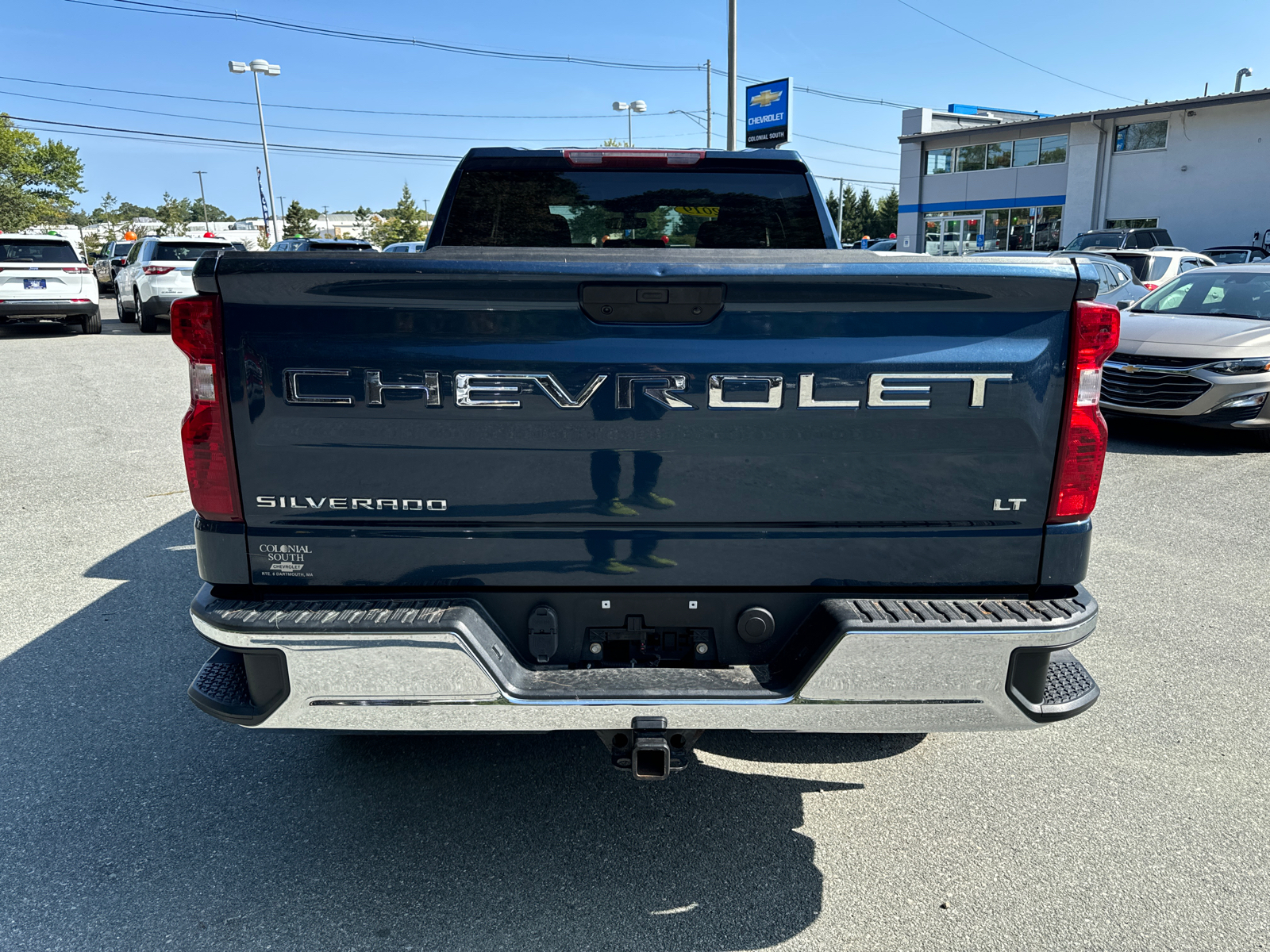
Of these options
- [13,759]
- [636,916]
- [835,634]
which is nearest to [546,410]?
[835,634]

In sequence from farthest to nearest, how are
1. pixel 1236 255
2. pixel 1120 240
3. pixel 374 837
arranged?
1. pixel 1120 240
2. pixel 1236 255
3. pixel 374 837

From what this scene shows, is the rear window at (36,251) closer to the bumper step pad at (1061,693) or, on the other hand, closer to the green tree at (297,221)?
the bumper step pad at (1061,693)

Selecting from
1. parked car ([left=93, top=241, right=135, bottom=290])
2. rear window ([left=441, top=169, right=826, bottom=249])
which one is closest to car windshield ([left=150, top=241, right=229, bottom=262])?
parked car ([left=93, top=241, right=135, bottom=290])

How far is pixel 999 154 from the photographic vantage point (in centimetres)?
4178

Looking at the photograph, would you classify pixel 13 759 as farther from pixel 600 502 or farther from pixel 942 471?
pixel 942 471

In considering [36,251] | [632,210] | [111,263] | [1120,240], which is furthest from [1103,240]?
[111,263]

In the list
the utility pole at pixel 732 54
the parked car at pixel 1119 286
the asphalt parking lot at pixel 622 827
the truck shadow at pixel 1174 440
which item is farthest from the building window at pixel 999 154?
the asphalt parking lot at pixel 622 827

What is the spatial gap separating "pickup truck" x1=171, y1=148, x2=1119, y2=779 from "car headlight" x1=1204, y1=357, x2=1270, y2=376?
7.15 meters

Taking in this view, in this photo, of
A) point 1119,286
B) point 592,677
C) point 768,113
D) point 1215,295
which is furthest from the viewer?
point 768,113

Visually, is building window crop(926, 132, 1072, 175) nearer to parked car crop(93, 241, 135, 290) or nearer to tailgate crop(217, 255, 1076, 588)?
parked car crop(93, 241, 135, 290)

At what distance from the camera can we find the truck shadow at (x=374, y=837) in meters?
2.55

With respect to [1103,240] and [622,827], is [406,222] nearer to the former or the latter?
[1103,240]

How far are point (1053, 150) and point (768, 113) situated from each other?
18.4m

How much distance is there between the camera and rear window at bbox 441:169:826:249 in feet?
14.2
